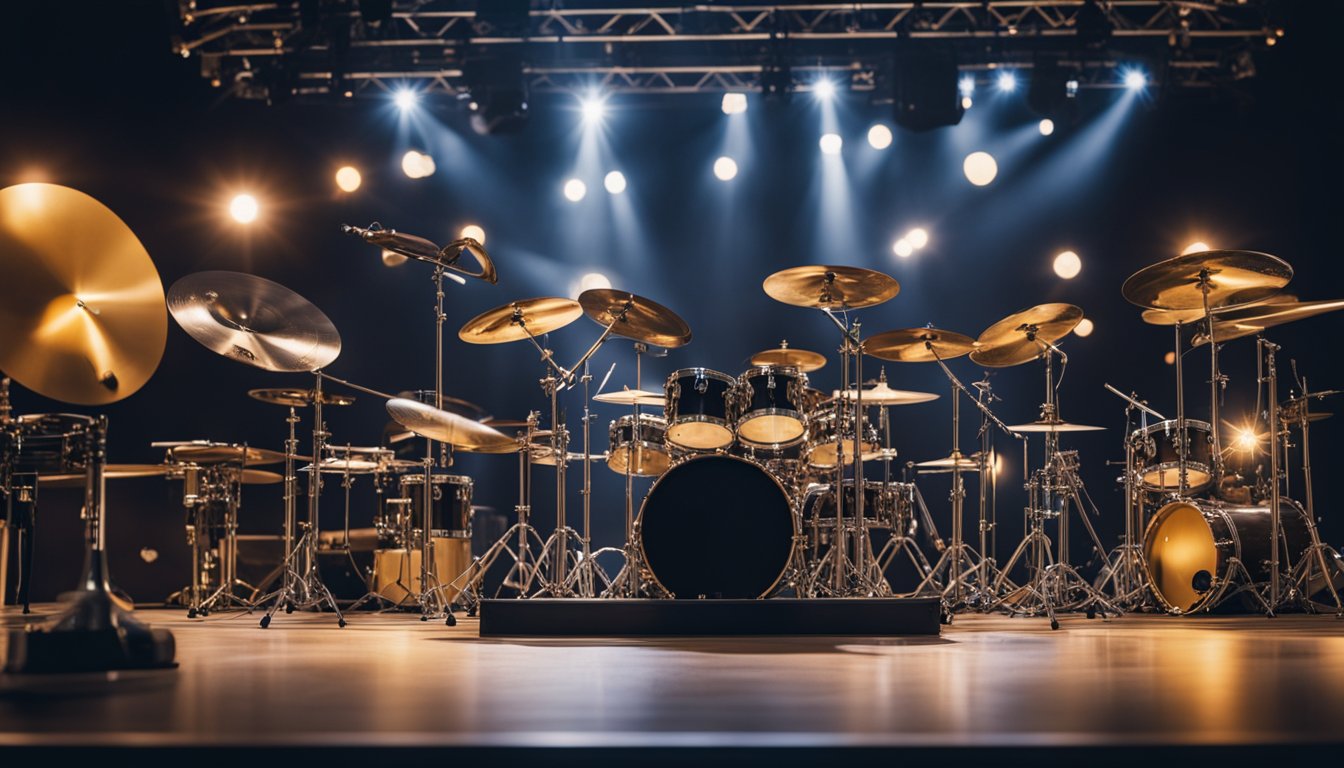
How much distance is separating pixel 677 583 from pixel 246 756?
3.59m

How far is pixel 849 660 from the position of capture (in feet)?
10.4

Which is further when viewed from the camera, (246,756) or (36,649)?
(36,649)

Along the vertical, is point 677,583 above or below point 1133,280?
below

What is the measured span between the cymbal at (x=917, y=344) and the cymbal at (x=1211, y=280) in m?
0.86

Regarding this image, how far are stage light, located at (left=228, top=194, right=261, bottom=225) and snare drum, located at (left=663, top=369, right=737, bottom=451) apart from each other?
195 inches

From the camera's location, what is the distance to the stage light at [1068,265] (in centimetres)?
929

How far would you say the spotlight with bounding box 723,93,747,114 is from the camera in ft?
31.3

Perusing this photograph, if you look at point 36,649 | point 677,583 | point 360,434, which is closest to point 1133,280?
point 677,583

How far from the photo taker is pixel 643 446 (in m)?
6.58

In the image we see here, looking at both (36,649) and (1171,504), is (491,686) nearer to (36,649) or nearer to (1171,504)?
(36,649)

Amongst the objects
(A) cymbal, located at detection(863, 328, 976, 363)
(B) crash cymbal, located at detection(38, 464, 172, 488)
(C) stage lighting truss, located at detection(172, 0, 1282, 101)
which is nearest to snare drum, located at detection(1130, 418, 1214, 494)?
(A) cymbal, located at detection(863, 328, 976, 363)

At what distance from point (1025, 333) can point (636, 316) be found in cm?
204

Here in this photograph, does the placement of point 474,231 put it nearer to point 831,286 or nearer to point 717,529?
point 831,286

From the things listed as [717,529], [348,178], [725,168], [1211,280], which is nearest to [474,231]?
[348,178]
